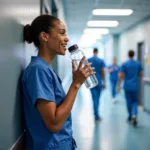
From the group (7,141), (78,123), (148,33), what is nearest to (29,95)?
(7,141)

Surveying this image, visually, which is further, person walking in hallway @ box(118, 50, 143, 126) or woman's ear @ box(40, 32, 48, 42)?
person walking in hallway @ box(118, 50, 143, 126)

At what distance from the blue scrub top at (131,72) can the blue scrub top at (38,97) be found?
3957 mm

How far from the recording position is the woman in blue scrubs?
1.07m

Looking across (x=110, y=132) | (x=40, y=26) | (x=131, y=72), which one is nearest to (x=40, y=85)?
(x=40, y=26)

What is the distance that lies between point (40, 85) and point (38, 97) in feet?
0.18

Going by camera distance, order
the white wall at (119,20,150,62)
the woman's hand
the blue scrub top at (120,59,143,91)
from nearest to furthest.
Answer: the woman's hand
the blue scrub top at (120,59,143,91)
the white wall at (119,20,150,62)

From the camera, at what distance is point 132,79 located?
509 cm

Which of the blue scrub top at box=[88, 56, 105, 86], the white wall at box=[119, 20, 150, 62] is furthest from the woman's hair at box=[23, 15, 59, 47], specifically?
the white wall at box=[119, 20, 150, 62]

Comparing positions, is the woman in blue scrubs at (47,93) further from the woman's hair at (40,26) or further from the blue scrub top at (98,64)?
the blue scrub top at (98,64)

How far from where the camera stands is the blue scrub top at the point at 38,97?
108 cm

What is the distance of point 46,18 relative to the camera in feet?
4.08

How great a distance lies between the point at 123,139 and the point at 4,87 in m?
3.26

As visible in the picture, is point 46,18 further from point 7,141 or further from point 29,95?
point 7,141

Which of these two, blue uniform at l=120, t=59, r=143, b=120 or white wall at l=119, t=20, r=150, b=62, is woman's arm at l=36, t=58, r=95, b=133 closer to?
blue uniform at l=120, t=59, r=143, b=120
